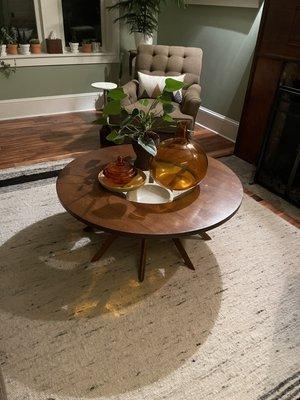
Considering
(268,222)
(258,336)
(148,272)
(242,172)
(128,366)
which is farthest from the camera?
(242,172)

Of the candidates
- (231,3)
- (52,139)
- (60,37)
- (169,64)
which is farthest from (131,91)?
(60,37)

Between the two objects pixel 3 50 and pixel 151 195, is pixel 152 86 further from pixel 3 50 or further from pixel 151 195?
pixel 3 50

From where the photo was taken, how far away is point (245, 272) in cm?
175

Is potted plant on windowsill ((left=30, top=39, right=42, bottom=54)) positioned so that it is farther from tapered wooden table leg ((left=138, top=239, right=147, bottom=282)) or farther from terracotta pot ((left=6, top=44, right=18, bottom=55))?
tapered wooden table leg ((left=138, top=239, right=147, bottom=282))

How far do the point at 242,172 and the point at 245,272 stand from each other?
1268mm

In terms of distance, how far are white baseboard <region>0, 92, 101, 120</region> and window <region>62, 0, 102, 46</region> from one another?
2.14 ft

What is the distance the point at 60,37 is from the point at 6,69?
74 centimetres

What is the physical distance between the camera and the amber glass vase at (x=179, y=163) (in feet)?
5.09

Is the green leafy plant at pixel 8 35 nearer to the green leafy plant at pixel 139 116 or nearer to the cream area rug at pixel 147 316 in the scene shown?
the cream area rug at pixel 147 316

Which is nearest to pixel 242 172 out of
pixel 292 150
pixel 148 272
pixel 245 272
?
pixel 292 150

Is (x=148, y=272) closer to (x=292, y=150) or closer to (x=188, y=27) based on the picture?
(x=292, y=150)

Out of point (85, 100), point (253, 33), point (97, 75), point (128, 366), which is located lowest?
point (128, 366)

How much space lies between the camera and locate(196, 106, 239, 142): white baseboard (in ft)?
11.2

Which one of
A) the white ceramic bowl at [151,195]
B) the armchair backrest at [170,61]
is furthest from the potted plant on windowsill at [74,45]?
the white ceramic bowl at [151,195]
